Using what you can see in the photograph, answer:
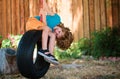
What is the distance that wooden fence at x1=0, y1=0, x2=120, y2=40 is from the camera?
42.4 ft

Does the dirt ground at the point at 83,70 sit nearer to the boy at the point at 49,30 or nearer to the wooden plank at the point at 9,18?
the boy at the point at 49,30

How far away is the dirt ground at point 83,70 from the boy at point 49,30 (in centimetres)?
164

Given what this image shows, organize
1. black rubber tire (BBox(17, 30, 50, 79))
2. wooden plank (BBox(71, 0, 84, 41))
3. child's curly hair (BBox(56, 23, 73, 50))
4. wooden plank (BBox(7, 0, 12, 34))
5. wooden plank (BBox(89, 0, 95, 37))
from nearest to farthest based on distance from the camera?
black rubber tire (BBox(17, 30, 50, 79)), child's curly hair (BBox(56, 23, 73, 50)), wooden plank (BBox(89, 0, 95, 37)), wooden plank (BBox(71, 0, 84, 41)), wooden plank (BBox(7, 0, 12, 34))

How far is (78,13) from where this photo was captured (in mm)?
13461

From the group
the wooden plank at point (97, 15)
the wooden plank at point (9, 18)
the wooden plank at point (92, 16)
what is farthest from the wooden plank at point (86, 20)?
the wooden plank at point (9, 18)

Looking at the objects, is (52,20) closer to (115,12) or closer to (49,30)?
(49,30)

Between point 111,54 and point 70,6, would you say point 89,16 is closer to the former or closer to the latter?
point 70,6

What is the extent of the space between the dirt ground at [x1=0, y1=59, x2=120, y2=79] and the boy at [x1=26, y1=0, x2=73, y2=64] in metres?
1.64

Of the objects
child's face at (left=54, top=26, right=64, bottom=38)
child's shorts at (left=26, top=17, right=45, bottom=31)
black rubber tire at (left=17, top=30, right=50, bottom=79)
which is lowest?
black rubber tire at (left=17, top=30, right=50, bottom=79)

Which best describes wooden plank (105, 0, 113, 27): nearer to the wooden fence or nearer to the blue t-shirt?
the wooden fence

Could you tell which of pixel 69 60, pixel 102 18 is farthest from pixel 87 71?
pixel 102 18

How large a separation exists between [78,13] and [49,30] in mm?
6935

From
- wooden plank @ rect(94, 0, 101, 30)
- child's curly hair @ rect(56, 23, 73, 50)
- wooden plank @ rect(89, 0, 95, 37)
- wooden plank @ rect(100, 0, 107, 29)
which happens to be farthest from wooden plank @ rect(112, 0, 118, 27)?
child's curly hair @ rect(56, 23, 73, 50)

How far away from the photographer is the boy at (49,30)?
648 cm
